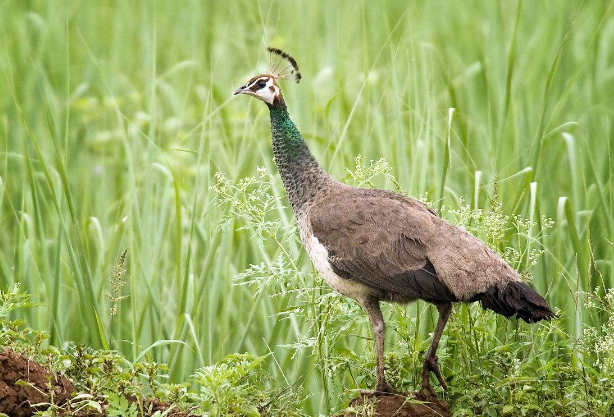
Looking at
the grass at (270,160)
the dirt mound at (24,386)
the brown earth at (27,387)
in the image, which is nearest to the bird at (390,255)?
the grass at (270,160)

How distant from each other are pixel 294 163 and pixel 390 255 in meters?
0.87

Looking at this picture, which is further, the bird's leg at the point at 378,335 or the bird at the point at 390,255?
the bird's leg at the point at 378,335

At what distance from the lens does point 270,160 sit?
6605 millimetres

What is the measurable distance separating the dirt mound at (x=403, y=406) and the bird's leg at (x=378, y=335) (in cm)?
7

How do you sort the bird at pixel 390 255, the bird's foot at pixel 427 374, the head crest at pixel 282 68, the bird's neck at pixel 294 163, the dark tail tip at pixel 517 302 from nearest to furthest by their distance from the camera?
1. the dark tail tip at pixel 517 302
2. the bird at pixel 390 255
3. the bird's foot at pixel 427 374
4. the bird's neck at pixel 294 163
5. the head crest at pixel 282 68

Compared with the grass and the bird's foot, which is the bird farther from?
the grass

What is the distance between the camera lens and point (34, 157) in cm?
669

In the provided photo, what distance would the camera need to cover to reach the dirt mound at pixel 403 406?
161 inches

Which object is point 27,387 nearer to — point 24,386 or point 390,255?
point 24,386

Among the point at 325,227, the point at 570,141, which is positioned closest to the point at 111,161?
the point at 325,227

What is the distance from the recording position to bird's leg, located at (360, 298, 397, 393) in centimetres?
434

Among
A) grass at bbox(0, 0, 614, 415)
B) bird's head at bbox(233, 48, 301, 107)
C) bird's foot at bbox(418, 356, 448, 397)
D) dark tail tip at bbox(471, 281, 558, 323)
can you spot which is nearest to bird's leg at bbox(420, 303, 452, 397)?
bird's foot at bbox(418, 356, 448, 397)

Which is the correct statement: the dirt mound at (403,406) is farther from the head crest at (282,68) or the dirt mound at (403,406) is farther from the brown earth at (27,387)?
the head crest at (282,68)

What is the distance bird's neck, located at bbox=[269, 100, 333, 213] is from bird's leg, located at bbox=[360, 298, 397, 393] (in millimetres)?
684
